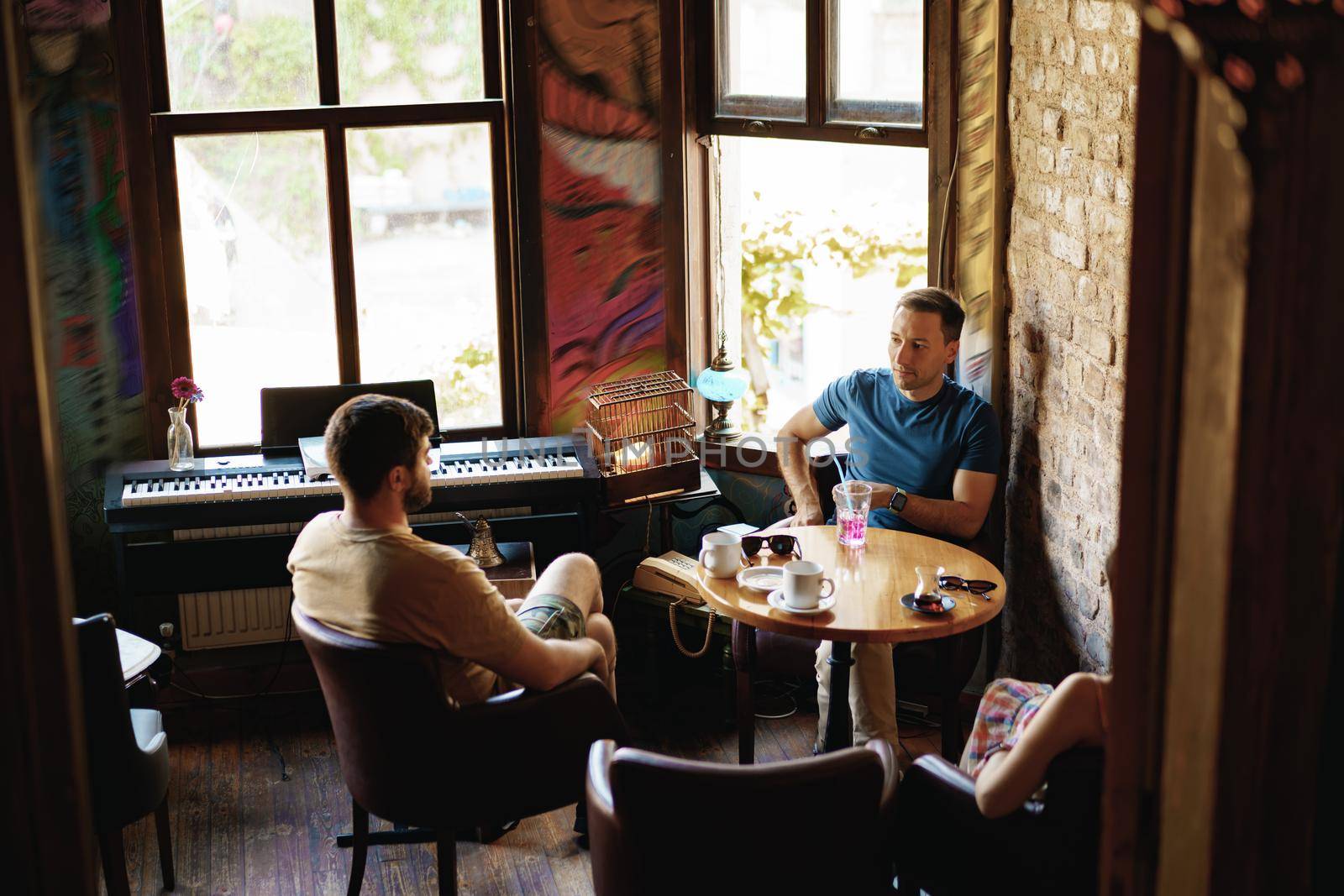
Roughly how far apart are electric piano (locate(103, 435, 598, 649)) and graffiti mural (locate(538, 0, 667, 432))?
386 mm

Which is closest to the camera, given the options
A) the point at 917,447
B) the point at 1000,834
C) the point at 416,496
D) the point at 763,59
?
the point at 1000,834

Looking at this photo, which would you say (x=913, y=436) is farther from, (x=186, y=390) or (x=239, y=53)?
(x=239, y=53)

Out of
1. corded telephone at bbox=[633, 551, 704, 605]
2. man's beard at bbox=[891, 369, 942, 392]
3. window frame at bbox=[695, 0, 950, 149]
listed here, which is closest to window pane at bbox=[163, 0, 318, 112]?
window frame at bbox=[695, 0, 950, 149]

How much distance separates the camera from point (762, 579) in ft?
11.2

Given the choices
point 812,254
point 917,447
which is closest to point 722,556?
point 917,447

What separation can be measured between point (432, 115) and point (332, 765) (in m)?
2.27

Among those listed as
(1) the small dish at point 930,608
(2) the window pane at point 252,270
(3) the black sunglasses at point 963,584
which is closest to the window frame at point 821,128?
(3) the black sunglasses at point 963,584

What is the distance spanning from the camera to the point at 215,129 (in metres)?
4.58

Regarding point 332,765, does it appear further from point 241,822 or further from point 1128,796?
point 1128,796

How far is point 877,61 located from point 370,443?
7.80ft

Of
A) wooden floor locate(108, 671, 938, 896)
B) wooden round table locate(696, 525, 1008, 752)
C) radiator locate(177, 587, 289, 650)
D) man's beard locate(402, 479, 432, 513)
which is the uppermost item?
man's beard locate(402, 479, 432, 513)

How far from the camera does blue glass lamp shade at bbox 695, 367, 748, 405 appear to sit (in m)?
4.73

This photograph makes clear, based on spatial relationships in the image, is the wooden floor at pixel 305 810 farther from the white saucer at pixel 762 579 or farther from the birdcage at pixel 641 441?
the white saucer at pixel 762 579

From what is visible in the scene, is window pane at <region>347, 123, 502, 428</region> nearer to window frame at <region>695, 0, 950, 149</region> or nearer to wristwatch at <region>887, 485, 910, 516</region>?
window frame at <region>695, 0, 950, 149</region>
